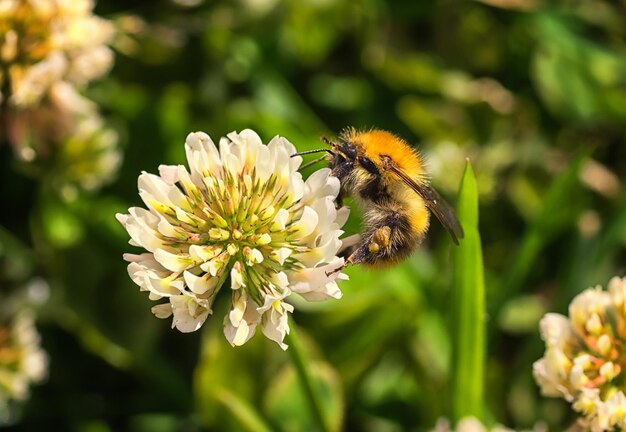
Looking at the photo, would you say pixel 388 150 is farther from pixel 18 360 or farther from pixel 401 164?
pixel 18 360

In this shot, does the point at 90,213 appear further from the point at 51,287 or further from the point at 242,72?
the point at 242,72

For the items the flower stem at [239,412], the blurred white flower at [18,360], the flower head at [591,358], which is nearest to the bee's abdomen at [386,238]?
the flower head at [591,358]

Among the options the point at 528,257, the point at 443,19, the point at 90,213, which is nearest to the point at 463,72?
the point at 443,19

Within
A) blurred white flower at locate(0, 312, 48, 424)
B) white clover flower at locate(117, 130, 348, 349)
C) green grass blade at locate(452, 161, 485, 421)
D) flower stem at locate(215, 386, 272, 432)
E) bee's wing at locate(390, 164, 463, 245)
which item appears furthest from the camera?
blurred white flower at locate(0, 312, 48, 424)

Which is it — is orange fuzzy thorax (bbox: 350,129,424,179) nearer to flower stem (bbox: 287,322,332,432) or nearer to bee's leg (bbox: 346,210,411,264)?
bee's leg (bbox: 346,210,411,264)

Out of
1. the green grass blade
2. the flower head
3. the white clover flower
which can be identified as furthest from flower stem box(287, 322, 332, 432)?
the flower head

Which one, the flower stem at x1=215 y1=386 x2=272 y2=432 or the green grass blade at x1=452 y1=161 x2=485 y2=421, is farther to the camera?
the flower stem at x1=215 y1=386 x2=272 y2=432
